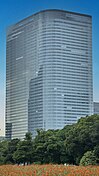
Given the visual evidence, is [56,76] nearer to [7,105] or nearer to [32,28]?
[32,28]

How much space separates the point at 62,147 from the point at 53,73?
82.7m

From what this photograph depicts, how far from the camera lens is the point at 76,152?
37.9 meters

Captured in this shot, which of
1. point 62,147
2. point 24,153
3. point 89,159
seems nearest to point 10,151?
point 24,153

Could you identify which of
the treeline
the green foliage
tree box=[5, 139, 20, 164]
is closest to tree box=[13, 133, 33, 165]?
the treeline

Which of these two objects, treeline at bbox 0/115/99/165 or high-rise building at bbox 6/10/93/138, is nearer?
treeline at bbox 0/115/99/165

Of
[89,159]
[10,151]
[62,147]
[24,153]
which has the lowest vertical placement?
[10,151]

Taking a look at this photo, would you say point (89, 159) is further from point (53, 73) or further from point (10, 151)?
point (53, 73)

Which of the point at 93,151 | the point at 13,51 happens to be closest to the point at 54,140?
the point at 93,151

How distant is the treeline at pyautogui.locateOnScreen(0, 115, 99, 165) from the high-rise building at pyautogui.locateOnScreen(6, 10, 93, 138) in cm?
7471

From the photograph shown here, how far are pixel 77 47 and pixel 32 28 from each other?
1766 centimetres

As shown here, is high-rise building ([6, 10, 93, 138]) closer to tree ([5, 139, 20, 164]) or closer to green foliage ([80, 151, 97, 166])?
tree ([5, 139, 20, 164])

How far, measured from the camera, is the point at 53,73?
123062mm

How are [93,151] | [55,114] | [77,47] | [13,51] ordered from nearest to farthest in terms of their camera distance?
[93,151] → [55,114] → [77,47] → [13,51]

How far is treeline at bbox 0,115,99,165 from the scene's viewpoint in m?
35.1
